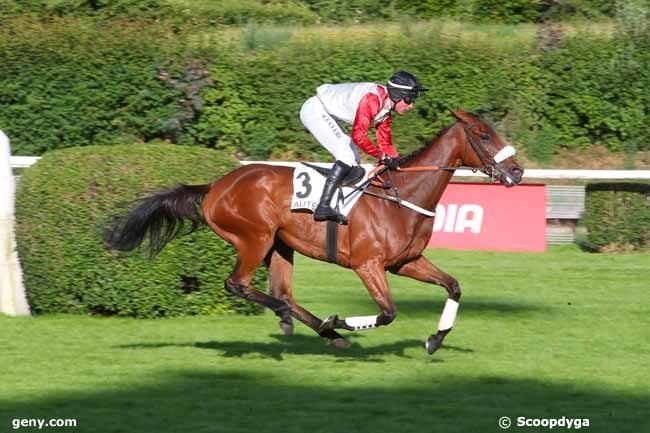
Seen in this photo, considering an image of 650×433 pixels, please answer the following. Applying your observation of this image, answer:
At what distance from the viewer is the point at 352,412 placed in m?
6.62

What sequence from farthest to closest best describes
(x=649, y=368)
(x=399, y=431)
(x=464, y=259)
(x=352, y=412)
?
1. (x=464, y=259)
2. (x=649, y=368)
3. (x=352, y=412)
4. (x=399, y=431)

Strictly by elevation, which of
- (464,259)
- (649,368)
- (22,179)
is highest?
(22,179)

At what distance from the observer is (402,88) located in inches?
314

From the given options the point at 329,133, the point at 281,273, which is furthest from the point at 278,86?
the point at 329,133

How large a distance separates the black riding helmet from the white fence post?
11.4 feet

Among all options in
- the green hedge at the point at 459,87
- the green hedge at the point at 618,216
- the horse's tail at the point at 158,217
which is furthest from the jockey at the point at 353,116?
the green hedge at the point at 459,87

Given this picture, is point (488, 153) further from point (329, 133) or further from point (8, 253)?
point (8, 253)

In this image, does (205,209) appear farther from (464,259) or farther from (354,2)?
(354,2)

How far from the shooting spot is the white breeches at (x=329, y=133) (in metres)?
8.26

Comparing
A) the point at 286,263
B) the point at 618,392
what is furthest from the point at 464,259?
the point at 618,392

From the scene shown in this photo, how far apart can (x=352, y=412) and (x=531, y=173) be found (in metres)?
7.91

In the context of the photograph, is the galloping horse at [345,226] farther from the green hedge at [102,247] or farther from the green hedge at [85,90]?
the green hedge at [85,90]

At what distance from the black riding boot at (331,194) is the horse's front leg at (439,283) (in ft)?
1.94

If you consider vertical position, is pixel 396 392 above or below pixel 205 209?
below
